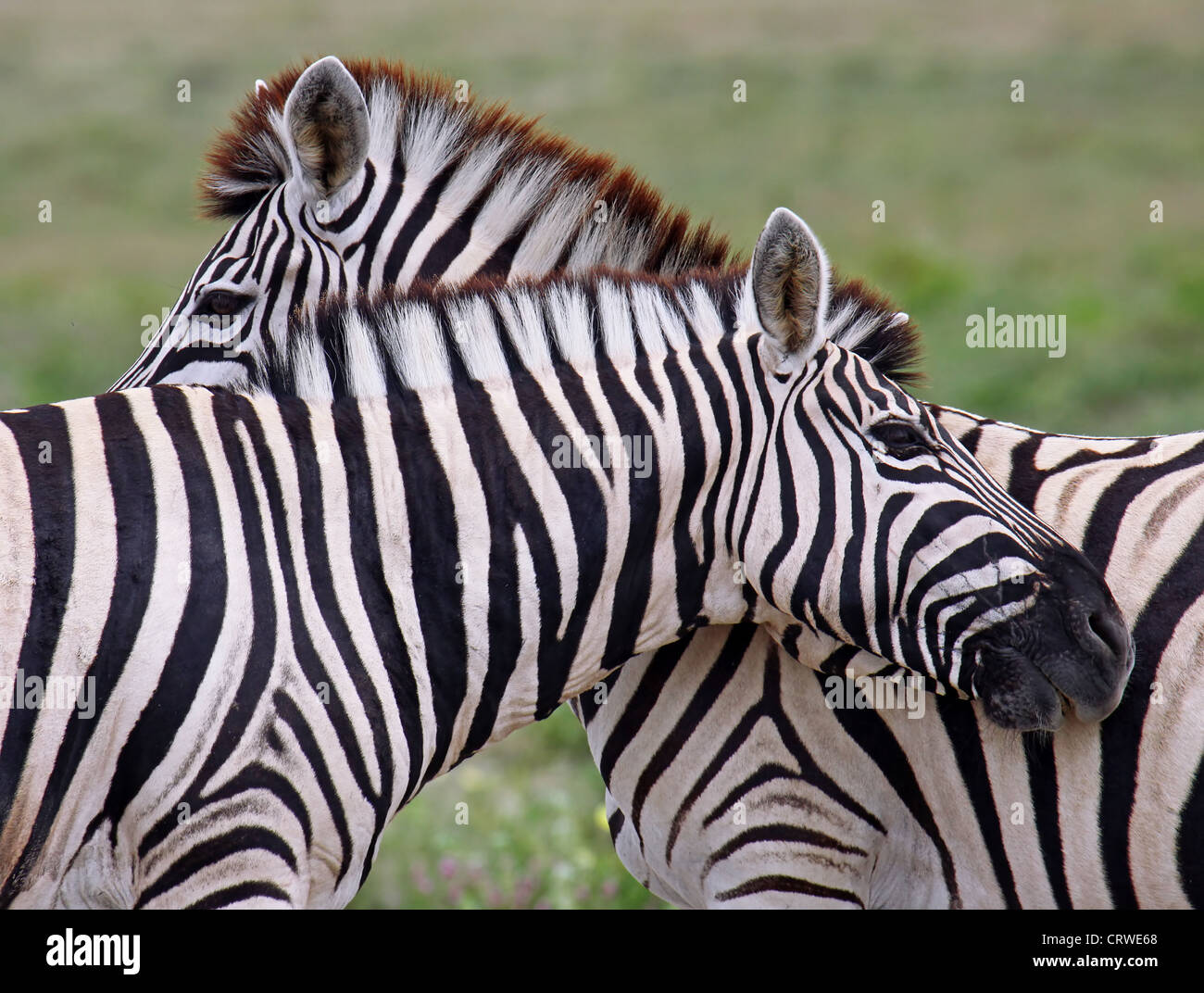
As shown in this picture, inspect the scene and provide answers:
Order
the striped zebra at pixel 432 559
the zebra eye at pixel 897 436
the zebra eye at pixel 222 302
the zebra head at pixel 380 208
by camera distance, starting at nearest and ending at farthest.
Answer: the striped zebra at pixel 432 559
the zebra eye at pixel 897 436
the zebra head at pixel 380 208
the zebra eye at pixel 222 302

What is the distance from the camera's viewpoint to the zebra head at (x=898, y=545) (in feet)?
11.1

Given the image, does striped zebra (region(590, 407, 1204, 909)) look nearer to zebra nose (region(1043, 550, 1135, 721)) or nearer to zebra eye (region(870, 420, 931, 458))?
zebra nose (region(1043, 550, 1135, 721))

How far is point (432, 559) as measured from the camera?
11.1ft

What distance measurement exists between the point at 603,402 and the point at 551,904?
358 centimetres

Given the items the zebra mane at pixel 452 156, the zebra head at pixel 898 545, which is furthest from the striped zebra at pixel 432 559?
the zebra mane at pixel 452 156

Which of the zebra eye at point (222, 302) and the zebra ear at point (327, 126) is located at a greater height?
the zebra ear at point (327, 126)

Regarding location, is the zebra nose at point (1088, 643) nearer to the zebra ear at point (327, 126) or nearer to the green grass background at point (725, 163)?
the zebra ear at point (327, 126)

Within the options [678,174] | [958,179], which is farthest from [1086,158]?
[678,174]

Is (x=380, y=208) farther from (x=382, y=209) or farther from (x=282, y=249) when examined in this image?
(x=282, y=249)

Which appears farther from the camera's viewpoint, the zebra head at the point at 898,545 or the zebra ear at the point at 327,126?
the zebra ear at the point at 327,126

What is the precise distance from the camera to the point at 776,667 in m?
3.95

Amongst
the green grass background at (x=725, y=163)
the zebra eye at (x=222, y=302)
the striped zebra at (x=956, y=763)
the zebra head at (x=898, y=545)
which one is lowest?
the striped zebra at (x=956, y=763)

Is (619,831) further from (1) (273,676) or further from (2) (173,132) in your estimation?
(2) (173,132)

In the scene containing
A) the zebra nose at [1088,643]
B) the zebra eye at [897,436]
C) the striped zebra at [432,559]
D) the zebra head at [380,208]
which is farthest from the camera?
the zebra head at [380,208]
